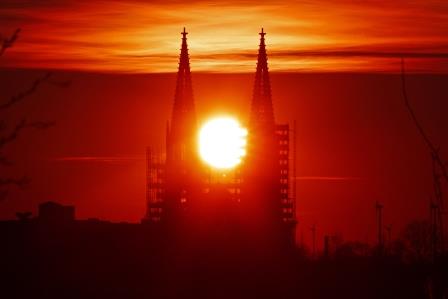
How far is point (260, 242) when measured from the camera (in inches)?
2731

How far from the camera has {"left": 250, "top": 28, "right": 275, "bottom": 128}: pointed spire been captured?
103 meters

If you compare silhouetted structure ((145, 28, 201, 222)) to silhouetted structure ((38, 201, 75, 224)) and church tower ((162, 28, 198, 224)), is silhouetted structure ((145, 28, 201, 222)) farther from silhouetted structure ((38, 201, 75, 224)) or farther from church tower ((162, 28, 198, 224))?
silhouetted structure ((38, 201, 75, 224))

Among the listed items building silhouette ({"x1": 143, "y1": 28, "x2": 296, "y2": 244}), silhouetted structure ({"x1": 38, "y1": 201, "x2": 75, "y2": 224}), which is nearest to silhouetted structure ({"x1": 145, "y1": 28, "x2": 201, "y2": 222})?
building silhouette ({"x1": 143, "y1": 28, "x2": 296, "y2": 244})

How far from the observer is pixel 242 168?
11094 cm

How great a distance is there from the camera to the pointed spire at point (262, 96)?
102750mm

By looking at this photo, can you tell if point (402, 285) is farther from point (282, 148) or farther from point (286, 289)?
point (282, 148)

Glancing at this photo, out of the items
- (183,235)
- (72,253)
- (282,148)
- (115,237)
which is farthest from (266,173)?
(72,253)

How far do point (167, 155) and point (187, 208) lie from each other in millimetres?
12799

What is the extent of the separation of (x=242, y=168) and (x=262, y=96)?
9936 mm

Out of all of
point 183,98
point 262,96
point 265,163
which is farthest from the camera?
point 265,163

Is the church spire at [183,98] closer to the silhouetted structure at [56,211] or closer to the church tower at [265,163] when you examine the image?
the church tower at [265,163]

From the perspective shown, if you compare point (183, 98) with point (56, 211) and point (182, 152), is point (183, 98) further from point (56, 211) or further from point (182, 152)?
point (56, 211)

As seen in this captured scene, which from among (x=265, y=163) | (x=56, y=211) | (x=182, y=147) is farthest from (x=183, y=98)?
(x=56, y=211)

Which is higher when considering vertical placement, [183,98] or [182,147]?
[183,98]
